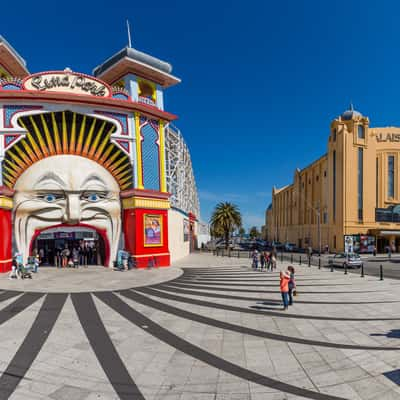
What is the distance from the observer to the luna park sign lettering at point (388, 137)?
4809 centimetres

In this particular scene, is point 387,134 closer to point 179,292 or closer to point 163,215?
point 163,215

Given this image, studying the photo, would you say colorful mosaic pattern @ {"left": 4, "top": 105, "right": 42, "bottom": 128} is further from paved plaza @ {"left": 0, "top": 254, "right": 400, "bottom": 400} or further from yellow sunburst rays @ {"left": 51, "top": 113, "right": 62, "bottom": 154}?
paved plaza @ {"left": 0, "top": 254, "right": 400, "bottom": 400}

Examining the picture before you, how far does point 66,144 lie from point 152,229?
10165 mm

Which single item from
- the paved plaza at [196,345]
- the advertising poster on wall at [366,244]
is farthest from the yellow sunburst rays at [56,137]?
the advertising poster on wall at [366,244]

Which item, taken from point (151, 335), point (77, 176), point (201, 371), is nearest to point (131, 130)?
point (77, 176)

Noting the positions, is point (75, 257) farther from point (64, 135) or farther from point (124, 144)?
point (124, 144)

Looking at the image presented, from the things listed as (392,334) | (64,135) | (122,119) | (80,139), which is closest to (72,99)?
(64,135)

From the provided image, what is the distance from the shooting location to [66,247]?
2572cm

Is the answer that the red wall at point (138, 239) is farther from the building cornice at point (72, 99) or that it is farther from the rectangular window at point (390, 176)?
the rectangular window at point (390, 176)

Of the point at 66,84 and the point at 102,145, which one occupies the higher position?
the point at 66,84

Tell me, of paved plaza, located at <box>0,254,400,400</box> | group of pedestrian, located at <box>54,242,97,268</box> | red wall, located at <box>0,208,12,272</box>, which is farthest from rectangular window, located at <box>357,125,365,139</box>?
red wall, located at <box>0,208,12,272</box>

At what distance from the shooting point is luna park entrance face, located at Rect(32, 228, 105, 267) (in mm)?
23922

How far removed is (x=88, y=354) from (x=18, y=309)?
564cm

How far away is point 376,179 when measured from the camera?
4772 centimetres
